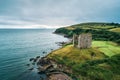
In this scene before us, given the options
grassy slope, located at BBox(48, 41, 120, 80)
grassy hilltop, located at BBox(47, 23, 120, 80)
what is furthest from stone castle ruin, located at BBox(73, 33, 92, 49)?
grassy slope, located at BBox(48, 41, 120, 80)

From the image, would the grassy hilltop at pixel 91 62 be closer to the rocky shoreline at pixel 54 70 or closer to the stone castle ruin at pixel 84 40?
the rocky shoreline at pixel 54 70

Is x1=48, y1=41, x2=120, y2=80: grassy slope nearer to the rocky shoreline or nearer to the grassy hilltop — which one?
the grassy hilltop

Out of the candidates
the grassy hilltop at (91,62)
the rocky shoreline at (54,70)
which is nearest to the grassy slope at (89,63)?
the grassy hilltop at (91,62)

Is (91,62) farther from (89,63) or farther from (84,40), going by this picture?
(84,40)

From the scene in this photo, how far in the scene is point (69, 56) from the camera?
8325 cm

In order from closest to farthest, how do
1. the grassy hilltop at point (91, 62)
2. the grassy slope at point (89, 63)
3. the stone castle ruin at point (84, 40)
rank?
the grassy slope at point (89, 63) < the grassy hilltop at point (91, 62) < the stone castle ruin at point (84, 40)

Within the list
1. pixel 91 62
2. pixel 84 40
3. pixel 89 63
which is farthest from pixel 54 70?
pixel 84 40

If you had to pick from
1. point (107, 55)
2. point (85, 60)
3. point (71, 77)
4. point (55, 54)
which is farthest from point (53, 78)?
point (107, 55)

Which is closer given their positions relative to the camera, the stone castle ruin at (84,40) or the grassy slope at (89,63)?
the grassy slope at (89,63)

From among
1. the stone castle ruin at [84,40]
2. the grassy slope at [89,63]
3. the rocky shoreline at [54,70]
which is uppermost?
the stone castle ruin at [84,40]

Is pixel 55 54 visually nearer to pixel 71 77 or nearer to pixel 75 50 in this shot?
pixel 75 50

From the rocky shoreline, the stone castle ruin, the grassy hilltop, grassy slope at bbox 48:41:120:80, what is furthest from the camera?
the stone castle ruin

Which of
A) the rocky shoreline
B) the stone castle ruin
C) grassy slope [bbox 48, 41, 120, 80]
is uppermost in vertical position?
the stone castle ruin

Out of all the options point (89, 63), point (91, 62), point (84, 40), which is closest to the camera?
point (89, 63)
